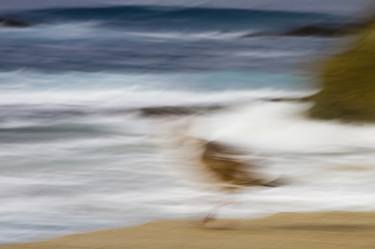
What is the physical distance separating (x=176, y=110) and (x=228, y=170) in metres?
2.69

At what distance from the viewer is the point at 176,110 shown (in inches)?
211

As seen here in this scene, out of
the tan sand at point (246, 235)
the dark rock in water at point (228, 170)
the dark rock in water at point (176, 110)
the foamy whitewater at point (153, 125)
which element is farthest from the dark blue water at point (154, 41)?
the tan sand at point (246, 235)

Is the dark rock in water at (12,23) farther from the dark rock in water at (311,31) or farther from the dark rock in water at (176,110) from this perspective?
the dark rock in water at (176,110)

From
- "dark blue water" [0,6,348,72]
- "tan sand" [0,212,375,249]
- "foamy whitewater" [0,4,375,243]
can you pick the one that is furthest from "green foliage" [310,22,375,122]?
"dark blue water" [0,6,348,72]

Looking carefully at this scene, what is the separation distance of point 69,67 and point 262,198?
188 inches

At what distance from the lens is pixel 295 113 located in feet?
14.0

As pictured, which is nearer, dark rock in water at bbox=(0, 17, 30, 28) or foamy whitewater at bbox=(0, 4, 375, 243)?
foamy whitewater at bbox=(0, 4, 375, 243)

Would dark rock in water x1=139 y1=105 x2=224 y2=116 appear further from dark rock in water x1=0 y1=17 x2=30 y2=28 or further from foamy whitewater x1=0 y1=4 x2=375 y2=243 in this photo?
dark rock in water x1=0 y1=17 x2=30 y2=28

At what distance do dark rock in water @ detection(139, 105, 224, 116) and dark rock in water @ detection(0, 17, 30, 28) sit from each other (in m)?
3.94

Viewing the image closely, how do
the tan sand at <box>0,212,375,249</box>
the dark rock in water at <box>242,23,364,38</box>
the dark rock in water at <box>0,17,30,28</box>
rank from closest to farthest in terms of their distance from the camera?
the tan sand at <box>0,212,375,249</box>
the dark rock in water at <box>242,23,364,38</box>
the dark rock in water at <box>0,17,30,28</box>

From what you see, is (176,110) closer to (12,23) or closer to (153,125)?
(153,125)

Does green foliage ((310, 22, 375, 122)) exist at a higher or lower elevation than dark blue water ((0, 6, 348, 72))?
lower

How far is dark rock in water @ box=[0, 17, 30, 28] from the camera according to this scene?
9.14 metres

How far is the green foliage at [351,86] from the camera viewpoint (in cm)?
388
